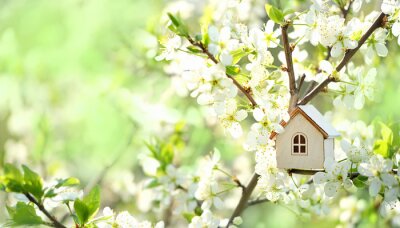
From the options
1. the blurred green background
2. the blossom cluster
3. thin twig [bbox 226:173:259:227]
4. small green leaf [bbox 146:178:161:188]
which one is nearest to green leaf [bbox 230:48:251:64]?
the blossom cluster

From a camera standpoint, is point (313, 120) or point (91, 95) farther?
point (91, 95)

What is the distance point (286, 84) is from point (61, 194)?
369mm

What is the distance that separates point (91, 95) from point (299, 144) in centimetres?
179

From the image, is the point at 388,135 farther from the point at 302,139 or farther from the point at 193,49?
the point at 193,49

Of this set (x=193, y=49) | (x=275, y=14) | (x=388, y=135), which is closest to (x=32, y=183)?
(x=193, y=49)

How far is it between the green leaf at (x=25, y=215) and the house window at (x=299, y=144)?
1.21 ft

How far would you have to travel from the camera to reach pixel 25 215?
2.86 ft

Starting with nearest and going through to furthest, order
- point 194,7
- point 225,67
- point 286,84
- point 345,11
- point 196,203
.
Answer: point 225,67
point 286,84
point 345,11
point 196,203
point 194,7

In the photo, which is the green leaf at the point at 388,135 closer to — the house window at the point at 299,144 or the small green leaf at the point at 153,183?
the house window at the point at 299,144

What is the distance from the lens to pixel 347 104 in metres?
0.94

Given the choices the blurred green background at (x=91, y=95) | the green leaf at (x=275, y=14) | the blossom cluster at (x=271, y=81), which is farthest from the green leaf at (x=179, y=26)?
the blurred green background at (x=91, y=95)

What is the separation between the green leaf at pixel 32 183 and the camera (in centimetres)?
88

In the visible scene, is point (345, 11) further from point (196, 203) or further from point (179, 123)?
point (179, 123)

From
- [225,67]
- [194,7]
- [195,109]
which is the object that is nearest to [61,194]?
[225,67]
